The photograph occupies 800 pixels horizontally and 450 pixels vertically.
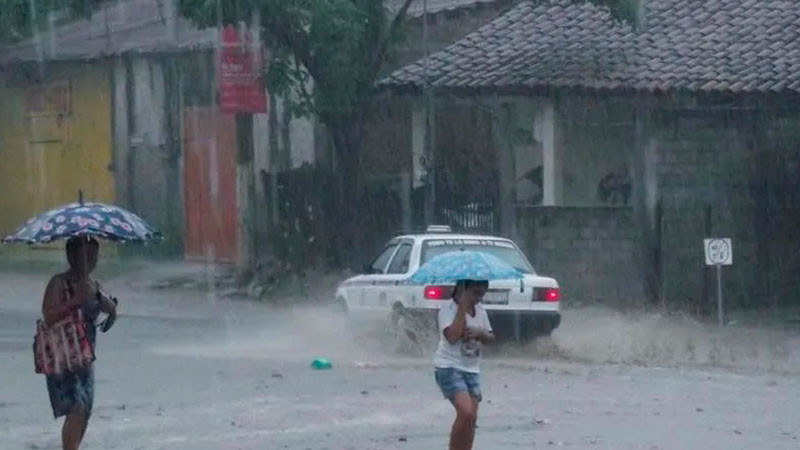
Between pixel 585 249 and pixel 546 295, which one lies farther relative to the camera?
pixel 585 249

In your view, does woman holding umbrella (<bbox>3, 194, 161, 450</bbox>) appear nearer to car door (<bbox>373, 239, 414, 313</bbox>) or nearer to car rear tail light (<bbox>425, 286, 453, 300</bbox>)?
car rear tail light (<bbox>425, 286, 453, 300</bbox>)

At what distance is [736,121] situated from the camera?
92.1ft

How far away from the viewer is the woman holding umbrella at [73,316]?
1190 cm

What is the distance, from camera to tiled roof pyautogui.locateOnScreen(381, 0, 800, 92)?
26.5m

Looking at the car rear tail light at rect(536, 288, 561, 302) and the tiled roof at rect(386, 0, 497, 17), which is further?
the tiled roof at rect(386, 0, 497, 17)

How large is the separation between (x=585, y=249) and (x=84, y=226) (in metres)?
16.8

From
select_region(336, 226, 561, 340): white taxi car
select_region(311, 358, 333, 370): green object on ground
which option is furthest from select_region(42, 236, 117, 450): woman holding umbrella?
select_region(336, 226, 561, 340): white taxi car

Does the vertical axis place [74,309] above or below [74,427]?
above

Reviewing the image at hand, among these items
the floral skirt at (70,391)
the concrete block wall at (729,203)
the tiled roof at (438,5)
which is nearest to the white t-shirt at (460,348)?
the floral skirt at (70,391)

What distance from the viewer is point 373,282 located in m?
21.2

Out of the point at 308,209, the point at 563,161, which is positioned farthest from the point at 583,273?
the point at 308,209

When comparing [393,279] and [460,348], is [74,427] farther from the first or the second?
[393,279]

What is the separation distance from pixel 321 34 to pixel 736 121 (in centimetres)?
636

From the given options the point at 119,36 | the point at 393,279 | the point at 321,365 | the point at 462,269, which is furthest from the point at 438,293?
the point at 119,36
